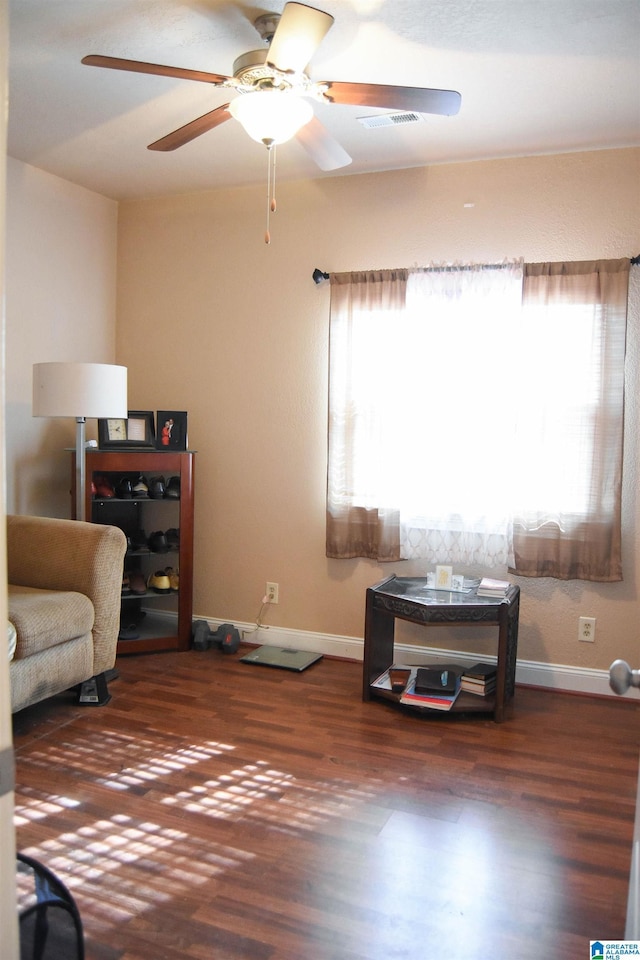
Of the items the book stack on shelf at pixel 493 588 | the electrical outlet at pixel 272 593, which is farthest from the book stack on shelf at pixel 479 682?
the electrical outlet at pixel 272 593

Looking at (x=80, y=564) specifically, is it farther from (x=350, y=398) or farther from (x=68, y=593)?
(x=350, y=398)

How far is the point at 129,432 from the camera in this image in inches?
163

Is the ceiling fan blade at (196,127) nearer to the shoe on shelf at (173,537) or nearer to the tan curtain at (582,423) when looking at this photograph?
the tan curtain at (582,423)

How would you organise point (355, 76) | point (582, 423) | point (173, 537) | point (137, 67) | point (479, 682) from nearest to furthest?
point (137, 67) → point (355, 76) → point (479, 682) → point (582, 423) → point (173, 537)

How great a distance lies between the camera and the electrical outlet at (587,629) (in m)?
3.51

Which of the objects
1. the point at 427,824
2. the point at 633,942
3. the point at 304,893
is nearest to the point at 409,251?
the point at 427,824

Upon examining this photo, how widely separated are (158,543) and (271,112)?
2.51 m

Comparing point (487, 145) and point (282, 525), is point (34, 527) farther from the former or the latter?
point (487, 145)

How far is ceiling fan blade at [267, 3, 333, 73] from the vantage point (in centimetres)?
192

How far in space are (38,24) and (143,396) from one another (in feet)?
7.55

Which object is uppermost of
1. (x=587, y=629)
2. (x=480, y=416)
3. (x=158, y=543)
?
(x=480, y=416)

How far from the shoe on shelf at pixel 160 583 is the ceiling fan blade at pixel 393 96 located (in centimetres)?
269

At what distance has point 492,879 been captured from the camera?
2059 mm

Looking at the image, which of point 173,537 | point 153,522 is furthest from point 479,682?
point 153,522
